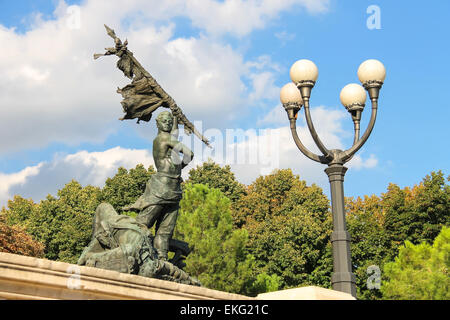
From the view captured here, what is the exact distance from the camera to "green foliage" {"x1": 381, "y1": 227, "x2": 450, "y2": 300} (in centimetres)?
1708

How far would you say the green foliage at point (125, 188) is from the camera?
116 ft

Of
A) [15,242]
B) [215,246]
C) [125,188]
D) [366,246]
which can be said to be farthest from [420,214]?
[15,242]

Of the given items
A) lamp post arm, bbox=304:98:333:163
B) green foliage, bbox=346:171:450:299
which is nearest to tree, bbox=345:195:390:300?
green foliage, bbox=346:171:450:299

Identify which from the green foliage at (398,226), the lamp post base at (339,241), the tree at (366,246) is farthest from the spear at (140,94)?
the green foliage at (398,226)

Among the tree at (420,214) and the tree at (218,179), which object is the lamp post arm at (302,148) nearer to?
the tree at (420,214)

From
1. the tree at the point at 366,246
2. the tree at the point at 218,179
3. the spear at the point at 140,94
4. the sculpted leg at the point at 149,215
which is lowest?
the sculpted leg at the point at 149,215

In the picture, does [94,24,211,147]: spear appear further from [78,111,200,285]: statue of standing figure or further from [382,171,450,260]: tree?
[382,171,450,260]: tree

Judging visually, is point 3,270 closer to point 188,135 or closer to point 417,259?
point 188,135

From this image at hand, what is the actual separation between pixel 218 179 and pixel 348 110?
→ 2920cm

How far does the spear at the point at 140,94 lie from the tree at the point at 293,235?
67.9ft

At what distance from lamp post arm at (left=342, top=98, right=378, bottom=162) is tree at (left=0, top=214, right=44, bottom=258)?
18.0 meters

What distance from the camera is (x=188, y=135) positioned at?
11.4 metres

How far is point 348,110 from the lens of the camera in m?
10.8
